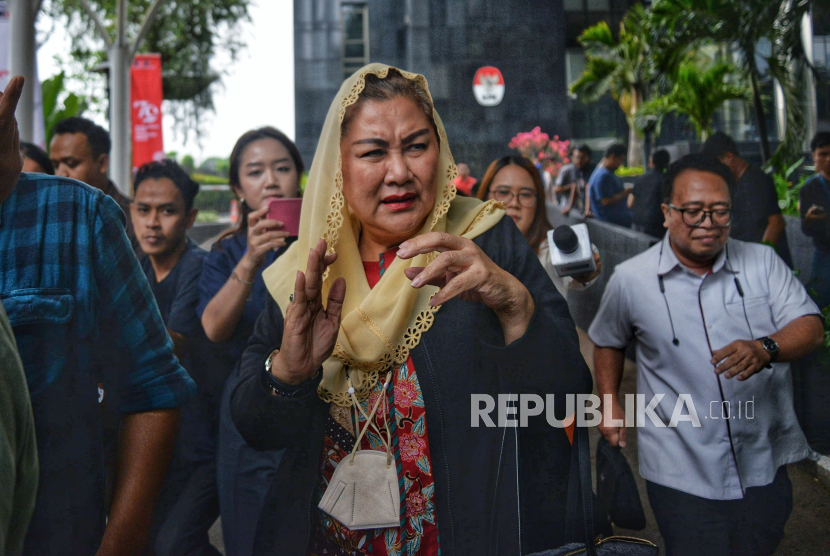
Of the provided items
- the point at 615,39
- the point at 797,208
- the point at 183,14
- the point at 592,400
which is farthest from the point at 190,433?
Answer: the point at 183,14

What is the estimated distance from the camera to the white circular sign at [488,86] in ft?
8.24

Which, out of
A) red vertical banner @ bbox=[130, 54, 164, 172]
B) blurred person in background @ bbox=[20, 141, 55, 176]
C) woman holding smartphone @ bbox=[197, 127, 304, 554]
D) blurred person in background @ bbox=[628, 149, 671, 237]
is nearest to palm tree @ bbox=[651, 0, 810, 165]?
blurred person in background @ bbox=[628, 149, 671, 237]

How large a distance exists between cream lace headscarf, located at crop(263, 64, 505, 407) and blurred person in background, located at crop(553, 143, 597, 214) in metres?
1.80

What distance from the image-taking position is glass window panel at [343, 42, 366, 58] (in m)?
2.61

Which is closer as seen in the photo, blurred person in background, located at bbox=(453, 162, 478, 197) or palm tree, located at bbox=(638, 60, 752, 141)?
blurred person in background, located at bbox=(453, 162, 478, 197)

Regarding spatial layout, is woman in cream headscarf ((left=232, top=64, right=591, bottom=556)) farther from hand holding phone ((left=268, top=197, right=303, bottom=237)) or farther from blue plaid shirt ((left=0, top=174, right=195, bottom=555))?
hand holding phone ((left=268, top=197, right=303, bottom=237))

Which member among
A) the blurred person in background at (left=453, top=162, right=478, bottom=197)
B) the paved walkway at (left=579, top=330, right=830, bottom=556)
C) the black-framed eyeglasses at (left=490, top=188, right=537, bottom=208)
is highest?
the blurred person in background at (left=453, top=162, right=478, bottom=197)

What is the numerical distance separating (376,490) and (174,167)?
63.4 inches

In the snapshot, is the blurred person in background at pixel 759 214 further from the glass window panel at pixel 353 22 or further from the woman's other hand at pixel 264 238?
the woman's other hand at pixel 264 238

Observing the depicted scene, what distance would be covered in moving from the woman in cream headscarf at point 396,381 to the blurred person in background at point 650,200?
6.48ft

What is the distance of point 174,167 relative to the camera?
2.56 metres

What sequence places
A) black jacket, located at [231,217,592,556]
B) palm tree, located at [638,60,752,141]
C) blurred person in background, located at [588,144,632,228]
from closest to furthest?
black jacket, located at [231,217,592,556] < palm tree, located at [638,60,752,141] < blurred person in background, located at [588,144,632,228]

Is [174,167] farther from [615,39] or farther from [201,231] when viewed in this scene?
[615,39]

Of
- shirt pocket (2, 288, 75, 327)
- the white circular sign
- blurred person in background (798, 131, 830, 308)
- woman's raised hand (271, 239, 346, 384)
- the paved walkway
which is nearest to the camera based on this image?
shirt pocket (2, 288, 75, 327)
